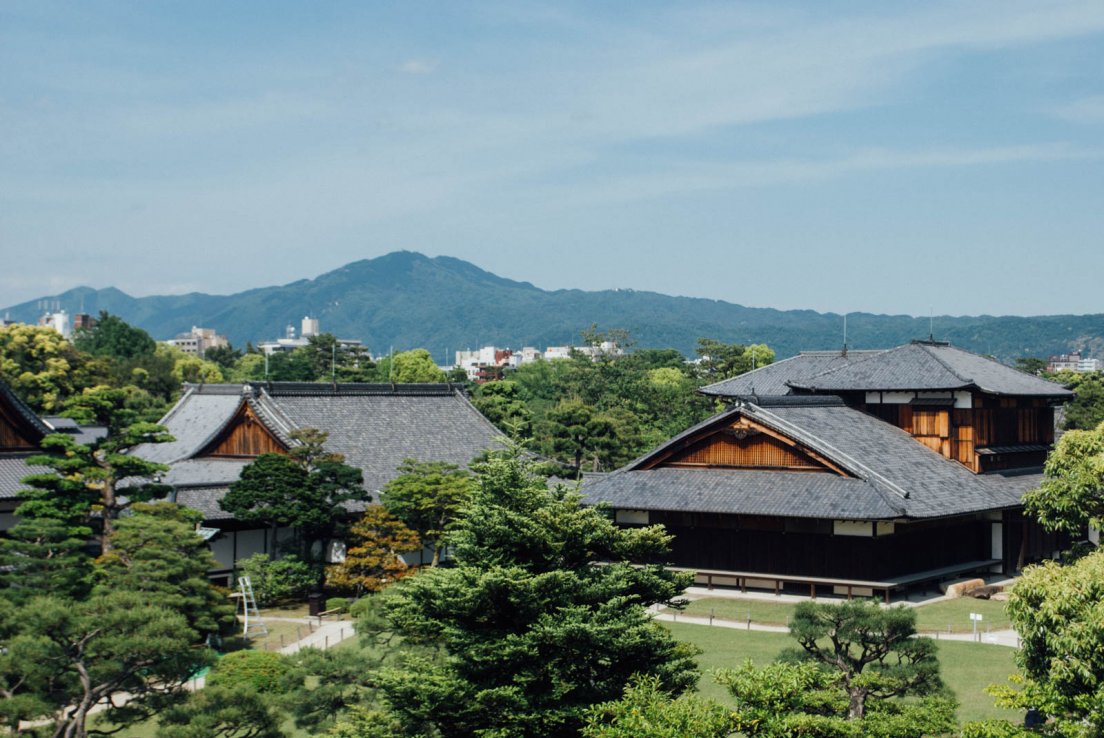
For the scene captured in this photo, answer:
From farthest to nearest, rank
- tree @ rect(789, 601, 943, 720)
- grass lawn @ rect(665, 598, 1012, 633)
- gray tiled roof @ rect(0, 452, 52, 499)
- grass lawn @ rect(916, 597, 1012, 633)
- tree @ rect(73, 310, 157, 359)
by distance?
tree @ rect(73, 310, 157, 359) < gray tiled roof @ rect(0, 452, 52, 499) < grass lawn @ rect(665, 598, 1012, 633) < grass lawn @ rect(916, 597, 1012, 633) < tree @ rect(789, 601, 943, 720)

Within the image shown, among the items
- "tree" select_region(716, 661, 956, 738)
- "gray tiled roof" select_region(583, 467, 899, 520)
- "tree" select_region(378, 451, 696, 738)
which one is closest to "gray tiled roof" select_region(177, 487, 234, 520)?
"gray tiled roof" select_region(583, 467, 899, 520)

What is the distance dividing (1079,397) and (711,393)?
28477 mm

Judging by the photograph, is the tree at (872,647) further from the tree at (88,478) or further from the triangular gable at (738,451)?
the triangular gable at (738,451)

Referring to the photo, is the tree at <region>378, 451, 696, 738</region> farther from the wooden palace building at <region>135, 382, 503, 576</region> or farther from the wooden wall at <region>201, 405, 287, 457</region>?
the wooden wall at <region>201, 405, 287, 457</region>

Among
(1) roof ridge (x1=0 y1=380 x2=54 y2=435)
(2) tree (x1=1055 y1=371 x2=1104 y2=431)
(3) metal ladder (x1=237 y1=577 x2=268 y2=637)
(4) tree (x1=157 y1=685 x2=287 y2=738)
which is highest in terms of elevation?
(2) tree (x1=1055 y1=371 x2=1104 y2=431)

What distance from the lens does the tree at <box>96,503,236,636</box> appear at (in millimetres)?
22609

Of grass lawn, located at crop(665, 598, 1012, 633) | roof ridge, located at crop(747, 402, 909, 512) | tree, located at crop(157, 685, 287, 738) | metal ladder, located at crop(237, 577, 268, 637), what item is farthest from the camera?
roof ridge, located at crop(747, 402, 909, 512)

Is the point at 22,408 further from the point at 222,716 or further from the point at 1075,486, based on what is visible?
the point at 1075,486

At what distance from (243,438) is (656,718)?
2986cm

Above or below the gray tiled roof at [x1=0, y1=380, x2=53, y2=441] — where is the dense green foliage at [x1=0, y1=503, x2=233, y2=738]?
below

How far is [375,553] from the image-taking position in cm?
3189

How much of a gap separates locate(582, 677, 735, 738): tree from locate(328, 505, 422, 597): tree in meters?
18.5

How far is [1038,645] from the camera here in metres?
14.3

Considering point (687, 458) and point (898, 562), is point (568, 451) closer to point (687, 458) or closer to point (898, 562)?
point (687, 458)
